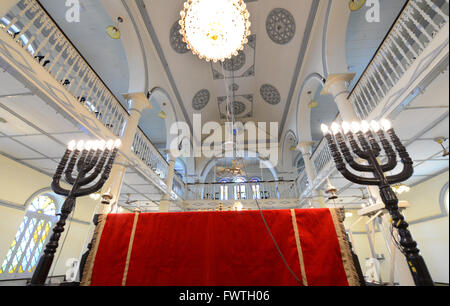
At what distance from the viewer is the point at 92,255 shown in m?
1.71

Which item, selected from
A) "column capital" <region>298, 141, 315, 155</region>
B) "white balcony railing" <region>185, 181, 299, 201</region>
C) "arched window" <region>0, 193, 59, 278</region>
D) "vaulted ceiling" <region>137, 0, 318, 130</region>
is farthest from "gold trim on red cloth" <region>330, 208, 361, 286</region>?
"arched window" <region>0, 193, 59, 278</region>

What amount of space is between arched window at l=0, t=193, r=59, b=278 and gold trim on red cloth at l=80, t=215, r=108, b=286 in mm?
6992

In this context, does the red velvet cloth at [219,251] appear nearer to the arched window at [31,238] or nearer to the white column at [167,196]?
the white column at [167,196]

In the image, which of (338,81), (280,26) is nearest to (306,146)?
(338,81)

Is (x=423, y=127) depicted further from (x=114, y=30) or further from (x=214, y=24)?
(x=114, y=30)

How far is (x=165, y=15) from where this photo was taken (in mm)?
6555

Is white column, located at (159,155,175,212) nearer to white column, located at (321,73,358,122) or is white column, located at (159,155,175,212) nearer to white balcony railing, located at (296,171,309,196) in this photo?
white balcony railing, located at (296,171,309,196)

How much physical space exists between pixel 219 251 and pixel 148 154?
6073mm

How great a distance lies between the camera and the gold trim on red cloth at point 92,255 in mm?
1636

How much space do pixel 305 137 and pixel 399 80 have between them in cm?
485

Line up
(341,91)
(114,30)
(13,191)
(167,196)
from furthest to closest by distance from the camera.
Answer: (167,196) → (13,191) → (114,30) → (341,91)

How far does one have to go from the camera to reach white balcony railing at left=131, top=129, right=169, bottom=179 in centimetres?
623

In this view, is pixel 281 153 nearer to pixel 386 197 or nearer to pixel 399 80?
pixel 399 80
